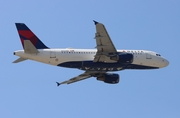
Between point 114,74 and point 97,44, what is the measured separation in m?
12.1

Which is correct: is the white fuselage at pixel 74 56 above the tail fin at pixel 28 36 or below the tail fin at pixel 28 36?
below

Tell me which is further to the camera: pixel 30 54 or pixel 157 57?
pixel 157 57

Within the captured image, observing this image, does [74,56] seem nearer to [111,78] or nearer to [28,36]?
[28,36]

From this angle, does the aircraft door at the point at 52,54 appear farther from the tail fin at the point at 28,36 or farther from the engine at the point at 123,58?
the engine at the point at 123,58

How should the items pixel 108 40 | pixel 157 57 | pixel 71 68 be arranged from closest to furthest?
pixel 108 40, pixel 71 68, pixel 157 57

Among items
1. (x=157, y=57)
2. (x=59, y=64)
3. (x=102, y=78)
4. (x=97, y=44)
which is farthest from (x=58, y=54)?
(x=157, y=57)

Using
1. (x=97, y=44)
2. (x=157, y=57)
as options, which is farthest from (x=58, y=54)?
(x=157, y=57)

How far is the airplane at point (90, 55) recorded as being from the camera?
234 ft

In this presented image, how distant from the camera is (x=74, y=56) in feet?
245

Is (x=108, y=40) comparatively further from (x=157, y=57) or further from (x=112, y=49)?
(x=157, y=57)

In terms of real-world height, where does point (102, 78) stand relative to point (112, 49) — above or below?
below

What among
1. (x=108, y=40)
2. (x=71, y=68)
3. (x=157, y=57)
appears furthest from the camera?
(x=157, y=57)

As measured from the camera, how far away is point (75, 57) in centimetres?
7469

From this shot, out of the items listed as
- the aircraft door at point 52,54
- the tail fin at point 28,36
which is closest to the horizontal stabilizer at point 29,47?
the aircraft door at point 52,54
